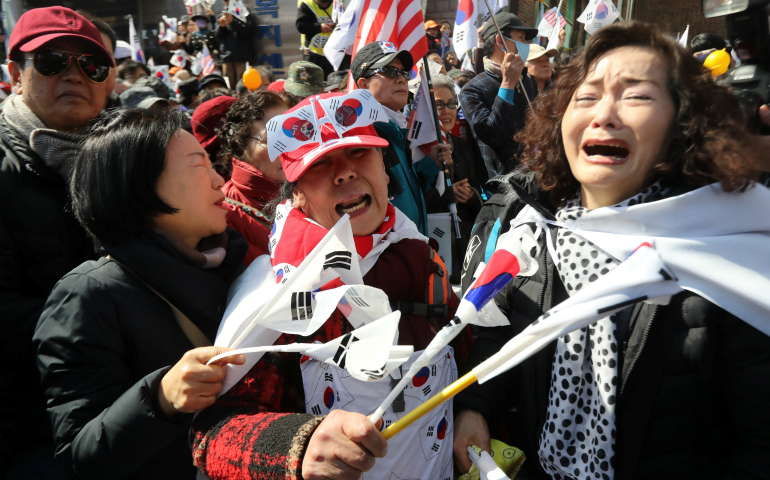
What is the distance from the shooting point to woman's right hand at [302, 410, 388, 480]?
4.23 ft

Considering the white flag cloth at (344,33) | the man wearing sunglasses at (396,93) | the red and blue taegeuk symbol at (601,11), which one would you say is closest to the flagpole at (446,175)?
the man wearing sunglasses at (396,93)

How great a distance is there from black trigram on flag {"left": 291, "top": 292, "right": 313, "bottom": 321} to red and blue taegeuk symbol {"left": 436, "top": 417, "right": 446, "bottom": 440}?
→ 0.55 meters

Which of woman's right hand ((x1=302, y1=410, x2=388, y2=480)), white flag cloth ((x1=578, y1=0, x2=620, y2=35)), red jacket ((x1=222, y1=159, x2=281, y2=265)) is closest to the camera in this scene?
woman's right hand ((x1=302, y1=410, x2=388, y2=480))

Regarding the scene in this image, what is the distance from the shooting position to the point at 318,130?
1.83m

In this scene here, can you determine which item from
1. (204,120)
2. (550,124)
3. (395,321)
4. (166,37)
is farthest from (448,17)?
(395,321)

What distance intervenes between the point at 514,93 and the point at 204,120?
8.73 ft

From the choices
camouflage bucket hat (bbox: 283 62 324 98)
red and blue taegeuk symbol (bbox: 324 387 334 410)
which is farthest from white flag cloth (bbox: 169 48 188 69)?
red and blue taegeuk symbol (bbox: 324 387 334 410)

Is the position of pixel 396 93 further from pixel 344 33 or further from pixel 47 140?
pixel 47 140

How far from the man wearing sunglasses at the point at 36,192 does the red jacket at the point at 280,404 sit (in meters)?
0.90

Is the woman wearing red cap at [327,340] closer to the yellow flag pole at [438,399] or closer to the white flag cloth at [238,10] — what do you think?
the yellow flag pole at [438,399]

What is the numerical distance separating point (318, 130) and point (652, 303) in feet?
3.79

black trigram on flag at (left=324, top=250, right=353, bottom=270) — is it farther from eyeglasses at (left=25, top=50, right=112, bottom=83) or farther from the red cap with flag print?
eyeglasses at (left=25, top=50, right=112, bottom=83)

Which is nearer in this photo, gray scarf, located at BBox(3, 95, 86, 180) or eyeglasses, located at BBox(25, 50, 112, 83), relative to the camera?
gray scarf, located at BBox(3, 95, 86, 180)

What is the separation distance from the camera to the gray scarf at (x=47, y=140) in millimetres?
2295
